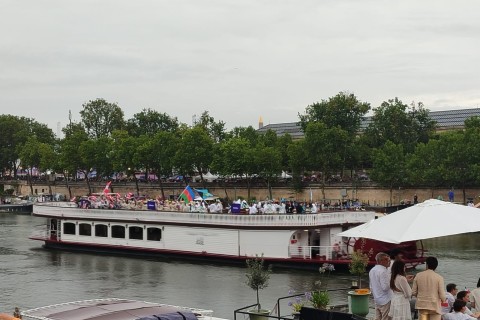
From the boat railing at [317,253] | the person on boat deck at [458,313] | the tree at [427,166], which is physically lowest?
the boat railing at [317,253]

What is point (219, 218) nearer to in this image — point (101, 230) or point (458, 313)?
point (101, 230)

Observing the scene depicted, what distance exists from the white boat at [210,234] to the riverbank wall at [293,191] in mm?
33148

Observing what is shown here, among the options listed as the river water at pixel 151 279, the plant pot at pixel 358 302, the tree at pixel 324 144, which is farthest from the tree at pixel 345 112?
the plant pot at pixel 358 302

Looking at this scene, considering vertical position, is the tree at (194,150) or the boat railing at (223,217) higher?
the tree at (194,150)

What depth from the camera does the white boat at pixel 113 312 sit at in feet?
52.1

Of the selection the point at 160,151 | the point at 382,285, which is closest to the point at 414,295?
the point at 382,285

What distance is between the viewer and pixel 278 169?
9331 cm

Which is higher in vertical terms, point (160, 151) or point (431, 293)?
point (160, 151)

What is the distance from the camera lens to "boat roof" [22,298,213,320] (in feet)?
52.3

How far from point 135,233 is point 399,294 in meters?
33.4

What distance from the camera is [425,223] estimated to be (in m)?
17.4

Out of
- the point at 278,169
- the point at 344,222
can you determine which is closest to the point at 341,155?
the point at 278,169

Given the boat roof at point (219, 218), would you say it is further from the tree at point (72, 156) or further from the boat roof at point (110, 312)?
the tree at point (72, 156)

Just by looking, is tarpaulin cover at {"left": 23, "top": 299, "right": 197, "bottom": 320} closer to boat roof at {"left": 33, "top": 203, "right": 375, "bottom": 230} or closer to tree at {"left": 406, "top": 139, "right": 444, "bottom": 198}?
boat roof at {"left": 33, "top": 203, "right": 375, "bottom": 230}
